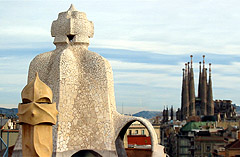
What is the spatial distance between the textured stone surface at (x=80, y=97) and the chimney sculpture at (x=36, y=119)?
5.53m

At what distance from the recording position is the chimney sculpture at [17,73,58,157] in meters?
14.3

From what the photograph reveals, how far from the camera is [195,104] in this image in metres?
107

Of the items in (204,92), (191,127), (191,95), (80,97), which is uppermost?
(204,92)

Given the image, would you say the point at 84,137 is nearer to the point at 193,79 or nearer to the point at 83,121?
the point at 83,121

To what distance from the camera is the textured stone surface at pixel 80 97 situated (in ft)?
67.9

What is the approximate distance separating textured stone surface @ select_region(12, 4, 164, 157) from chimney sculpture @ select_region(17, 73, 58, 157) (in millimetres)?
5530

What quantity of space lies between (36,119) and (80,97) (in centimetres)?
703

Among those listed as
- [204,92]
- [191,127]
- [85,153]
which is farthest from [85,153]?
[204,92]

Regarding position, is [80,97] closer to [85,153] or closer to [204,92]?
[85,153]

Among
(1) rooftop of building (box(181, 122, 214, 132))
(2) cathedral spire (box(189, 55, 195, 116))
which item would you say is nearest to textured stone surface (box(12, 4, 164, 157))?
(1) rooftop of building (box(181, 122, 214, 132))

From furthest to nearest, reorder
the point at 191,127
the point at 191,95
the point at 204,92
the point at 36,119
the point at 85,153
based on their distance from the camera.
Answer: the point at 191,95 < the point at 204,92 < the point at 191,127 < the point at 85,153 < the point at 36,119

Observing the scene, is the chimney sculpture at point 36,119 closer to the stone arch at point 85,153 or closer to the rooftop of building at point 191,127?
the stone arch at point 85,153

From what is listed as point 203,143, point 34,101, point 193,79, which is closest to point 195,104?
point 193,79

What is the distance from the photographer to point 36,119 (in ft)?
47.0
